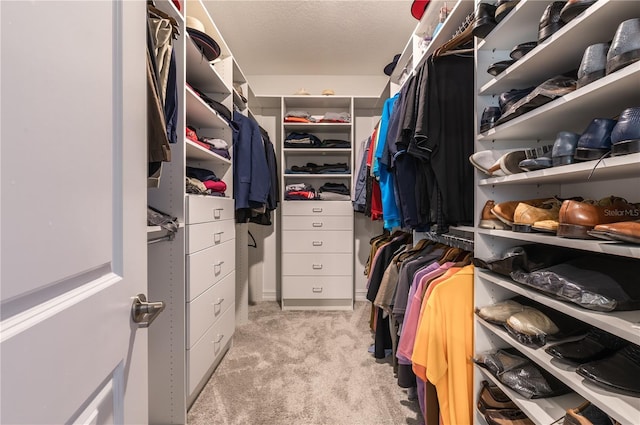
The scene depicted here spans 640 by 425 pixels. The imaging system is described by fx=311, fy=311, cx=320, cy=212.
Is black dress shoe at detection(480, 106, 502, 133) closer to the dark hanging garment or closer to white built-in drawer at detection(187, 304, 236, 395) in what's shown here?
the dark hanging garment

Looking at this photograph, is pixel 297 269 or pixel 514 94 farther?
pixel 297 269

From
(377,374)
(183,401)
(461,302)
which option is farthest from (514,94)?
(183,401)

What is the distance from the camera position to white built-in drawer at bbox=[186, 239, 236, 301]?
148 centimetres

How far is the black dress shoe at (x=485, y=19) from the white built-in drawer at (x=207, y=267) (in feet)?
4.81

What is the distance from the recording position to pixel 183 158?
4.66 ft

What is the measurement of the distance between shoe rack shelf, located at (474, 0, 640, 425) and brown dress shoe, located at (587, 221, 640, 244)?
20mm

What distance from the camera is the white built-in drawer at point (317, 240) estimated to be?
9.29ft

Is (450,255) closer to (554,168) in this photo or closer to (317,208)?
(554,168)

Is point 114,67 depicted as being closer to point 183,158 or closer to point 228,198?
point 183,158

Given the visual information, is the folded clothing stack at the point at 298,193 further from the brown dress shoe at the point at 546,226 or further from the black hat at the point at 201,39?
the brown dress shoe at the point at 546,226

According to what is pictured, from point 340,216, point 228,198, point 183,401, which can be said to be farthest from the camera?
point 340,216

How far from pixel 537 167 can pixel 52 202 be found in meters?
A: 1.05

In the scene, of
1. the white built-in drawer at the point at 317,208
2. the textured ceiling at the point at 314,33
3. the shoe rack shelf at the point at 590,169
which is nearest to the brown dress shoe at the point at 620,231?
the shoe rack shelf at the point at 590,169

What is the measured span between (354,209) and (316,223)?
0.37 meters
